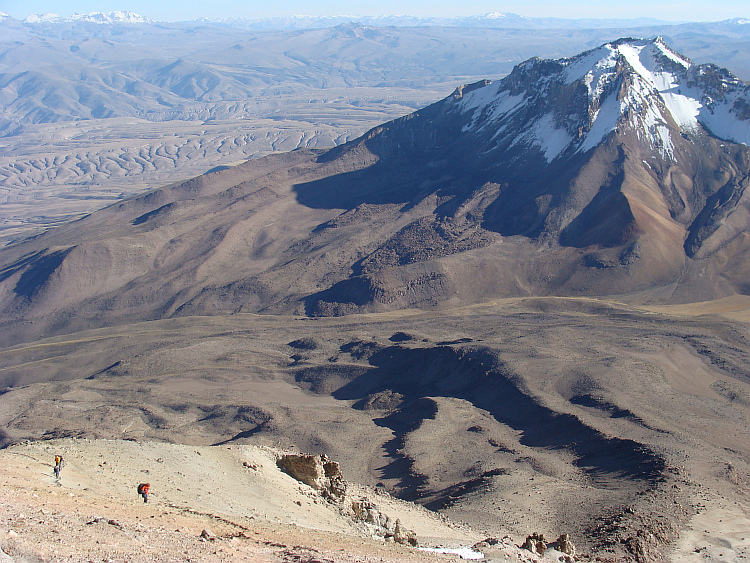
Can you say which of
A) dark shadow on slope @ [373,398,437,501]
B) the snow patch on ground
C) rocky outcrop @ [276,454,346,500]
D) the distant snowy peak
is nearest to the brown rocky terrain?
rocky outcrop @ [276,454,346,500]

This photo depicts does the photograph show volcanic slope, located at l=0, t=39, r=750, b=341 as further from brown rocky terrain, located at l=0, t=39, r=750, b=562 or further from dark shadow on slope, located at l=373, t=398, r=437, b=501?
dark shadow on slope, located at l=373, t=398, r=437, b=501

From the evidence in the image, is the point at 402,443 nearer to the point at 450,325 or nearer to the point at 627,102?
the point at 450,325

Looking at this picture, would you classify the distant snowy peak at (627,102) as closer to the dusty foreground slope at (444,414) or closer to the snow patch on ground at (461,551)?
the dusty foreground slope at (444,414)

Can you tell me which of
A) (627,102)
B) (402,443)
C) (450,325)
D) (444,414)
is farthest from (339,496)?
(627,102)

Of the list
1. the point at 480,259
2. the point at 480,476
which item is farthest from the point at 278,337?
the point at 480,476

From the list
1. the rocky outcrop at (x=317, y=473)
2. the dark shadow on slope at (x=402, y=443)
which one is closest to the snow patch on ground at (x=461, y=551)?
the rocky outcrop at (x=317, y=473)
